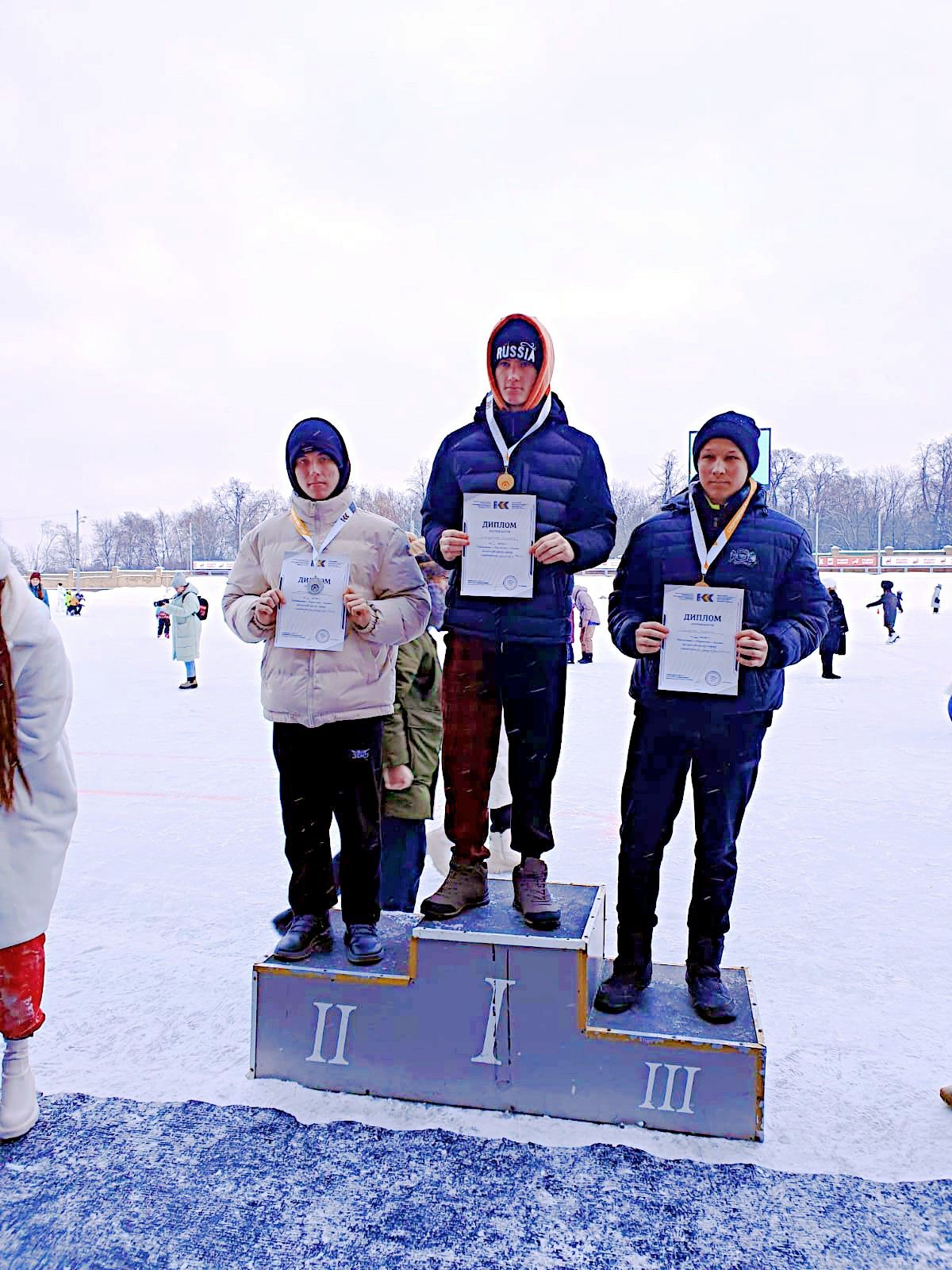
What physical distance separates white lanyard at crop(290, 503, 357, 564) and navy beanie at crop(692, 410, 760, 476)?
1.19 metres

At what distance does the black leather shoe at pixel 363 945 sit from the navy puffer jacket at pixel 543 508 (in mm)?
1050

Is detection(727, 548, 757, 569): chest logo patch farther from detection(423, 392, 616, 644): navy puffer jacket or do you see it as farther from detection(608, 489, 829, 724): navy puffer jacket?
detection(423, 392, 616, 644): navy puffer jacket

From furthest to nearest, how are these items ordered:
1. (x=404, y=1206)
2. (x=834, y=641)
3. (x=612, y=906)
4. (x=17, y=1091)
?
(x=834, y=641) < (x=612, y=906) < (x=17, y=1091) < (x=404, y=1206)

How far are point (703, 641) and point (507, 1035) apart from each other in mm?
1335

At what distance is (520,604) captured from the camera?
305 cm

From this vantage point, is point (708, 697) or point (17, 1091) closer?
point (17, 1091)

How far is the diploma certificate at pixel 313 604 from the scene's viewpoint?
10.0 feet

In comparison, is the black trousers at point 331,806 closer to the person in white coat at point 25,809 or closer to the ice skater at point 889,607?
the person in white coat at point 25,809

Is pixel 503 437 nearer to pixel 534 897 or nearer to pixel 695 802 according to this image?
pixel 695 802

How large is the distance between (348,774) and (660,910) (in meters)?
2.11

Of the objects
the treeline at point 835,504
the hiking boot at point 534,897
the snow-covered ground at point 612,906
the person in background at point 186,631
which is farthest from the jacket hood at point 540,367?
the treeline at point 835,504

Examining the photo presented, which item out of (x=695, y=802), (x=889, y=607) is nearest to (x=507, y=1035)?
(x=695, y=802)

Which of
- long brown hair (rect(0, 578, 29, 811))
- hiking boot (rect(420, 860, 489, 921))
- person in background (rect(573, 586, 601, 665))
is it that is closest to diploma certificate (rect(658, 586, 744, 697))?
hiking boot (rect(420, 860, 489, 921))

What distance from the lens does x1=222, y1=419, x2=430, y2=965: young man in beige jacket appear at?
310cm
